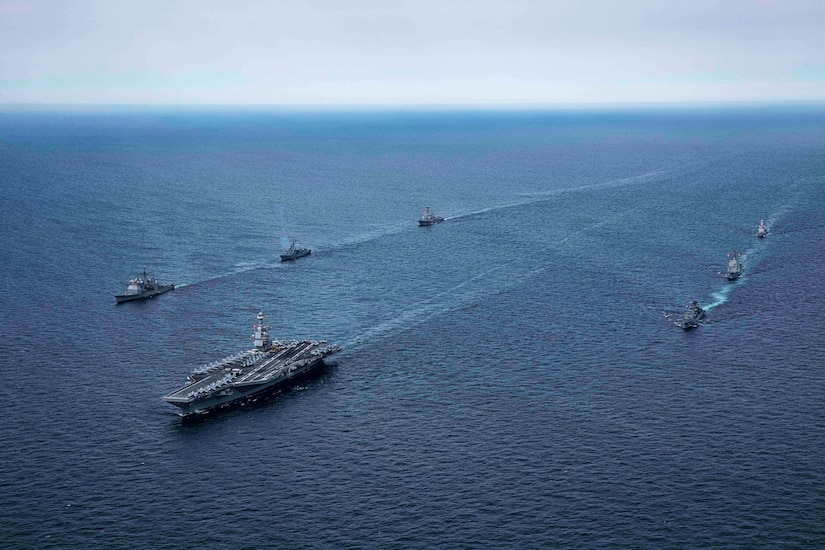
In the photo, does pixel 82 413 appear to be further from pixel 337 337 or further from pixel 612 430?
pixel 612 430

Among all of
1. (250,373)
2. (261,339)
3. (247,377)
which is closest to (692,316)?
(261,339)

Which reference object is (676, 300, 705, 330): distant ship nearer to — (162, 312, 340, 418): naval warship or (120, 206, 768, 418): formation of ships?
(120, 206, 768, 418): formation of ships

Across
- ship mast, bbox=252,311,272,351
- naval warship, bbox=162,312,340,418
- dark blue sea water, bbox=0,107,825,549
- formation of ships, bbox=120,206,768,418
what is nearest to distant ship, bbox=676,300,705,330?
formation of ships, bbox=120,206,768,418

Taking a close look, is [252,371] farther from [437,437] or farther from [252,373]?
[437,437]

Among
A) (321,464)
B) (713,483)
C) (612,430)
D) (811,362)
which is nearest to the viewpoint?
(713,483)

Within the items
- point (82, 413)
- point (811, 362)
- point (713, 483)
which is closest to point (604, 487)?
point (713, 483)

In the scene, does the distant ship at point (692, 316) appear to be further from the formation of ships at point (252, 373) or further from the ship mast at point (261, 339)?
the ship mast at point (261, 339)
